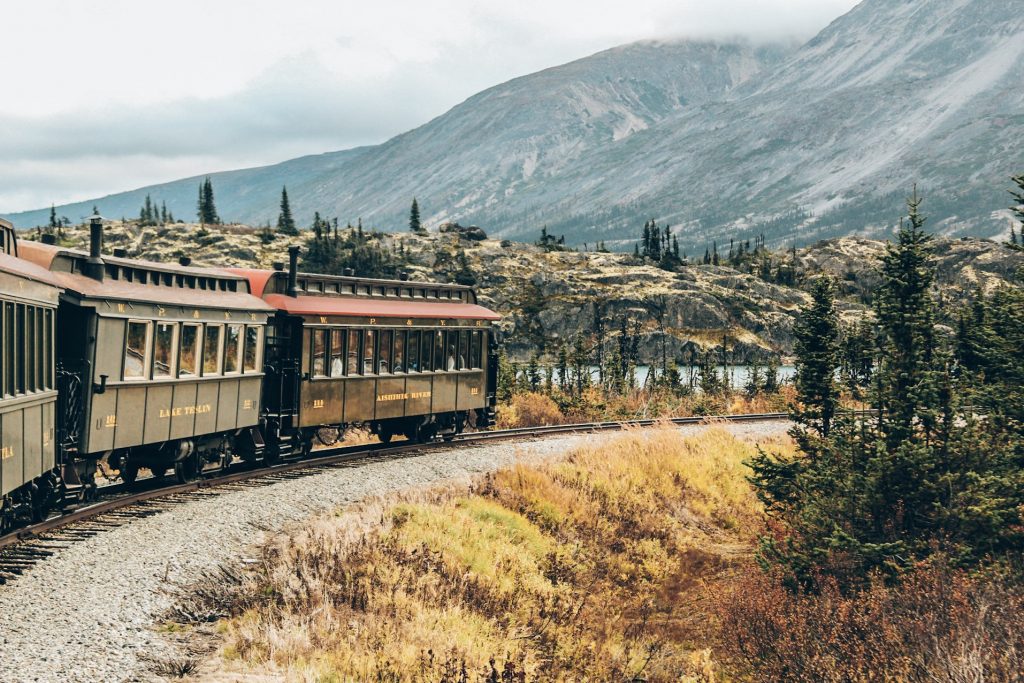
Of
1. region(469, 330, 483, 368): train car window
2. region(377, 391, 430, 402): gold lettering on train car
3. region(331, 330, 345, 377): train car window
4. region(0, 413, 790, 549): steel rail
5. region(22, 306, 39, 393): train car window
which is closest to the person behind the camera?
region(22, 306, 39, 393): train car window

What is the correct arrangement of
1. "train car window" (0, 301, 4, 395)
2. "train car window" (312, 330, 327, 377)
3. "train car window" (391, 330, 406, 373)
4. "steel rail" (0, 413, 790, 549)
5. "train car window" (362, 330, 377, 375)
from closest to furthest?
"train car window" (0, 301, 4, 395) < "steel rail" (0, 413, 790, 549) < "train car window" (312, 330, 327, 377) < "train car window" (362, 330, 377, 375) < "train car window" (391, 330, 406, 373)

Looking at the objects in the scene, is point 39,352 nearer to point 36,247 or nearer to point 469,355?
point 36,247

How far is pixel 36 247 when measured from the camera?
1333cm

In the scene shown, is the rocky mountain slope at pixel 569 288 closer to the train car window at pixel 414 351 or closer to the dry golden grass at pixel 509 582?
the train car window at pixel 414 351

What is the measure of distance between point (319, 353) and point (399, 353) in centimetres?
264

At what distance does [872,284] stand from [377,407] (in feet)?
504

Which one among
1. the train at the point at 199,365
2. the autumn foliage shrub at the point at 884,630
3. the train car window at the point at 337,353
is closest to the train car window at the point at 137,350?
the train at the point at 199,365

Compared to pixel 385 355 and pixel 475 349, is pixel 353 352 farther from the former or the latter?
pixel 475 349

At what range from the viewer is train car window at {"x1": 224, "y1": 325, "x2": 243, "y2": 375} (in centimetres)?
1709

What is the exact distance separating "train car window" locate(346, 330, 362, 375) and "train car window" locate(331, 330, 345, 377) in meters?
0.18

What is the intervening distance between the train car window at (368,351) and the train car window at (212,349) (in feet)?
13.1

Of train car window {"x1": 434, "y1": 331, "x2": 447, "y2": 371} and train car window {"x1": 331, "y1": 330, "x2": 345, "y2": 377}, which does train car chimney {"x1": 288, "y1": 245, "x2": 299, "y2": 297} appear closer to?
train car window {"x1": 331, "y1": 330, "x2": 345, "y2": 377}

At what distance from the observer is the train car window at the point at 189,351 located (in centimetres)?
Answer: 1570

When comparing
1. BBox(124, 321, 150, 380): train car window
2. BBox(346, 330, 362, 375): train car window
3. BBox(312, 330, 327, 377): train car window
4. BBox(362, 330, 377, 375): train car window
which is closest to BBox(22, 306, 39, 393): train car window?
BBox(124, 321, 150, 380): train car window
